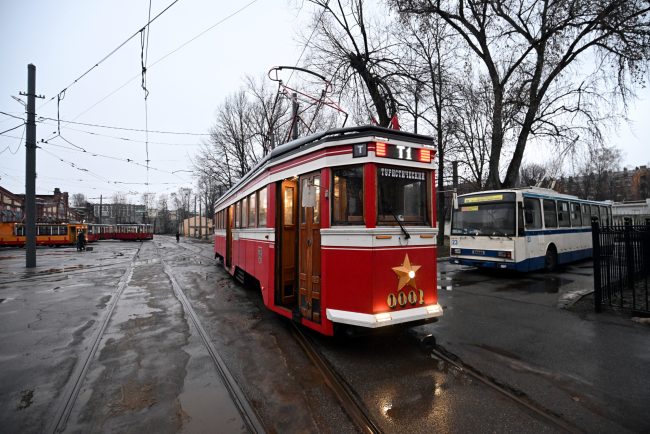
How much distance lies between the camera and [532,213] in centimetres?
1144

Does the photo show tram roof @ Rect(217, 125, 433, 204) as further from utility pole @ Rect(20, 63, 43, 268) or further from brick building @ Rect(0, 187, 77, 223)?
brick building @ Rect(0, 187, 77, 223)

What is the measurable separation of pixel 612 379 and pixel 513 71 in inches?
677

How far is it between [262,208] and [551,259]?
11.9 meters

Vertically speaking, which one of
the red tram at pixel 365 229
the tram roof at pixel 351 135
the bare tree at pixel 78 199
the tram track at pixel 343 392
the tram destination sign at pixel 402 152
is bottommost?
the tram track at pixel 343 392

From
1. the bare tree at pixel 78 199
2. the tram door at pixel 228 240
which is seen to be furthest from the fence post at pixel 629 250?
the bare tree at pixel 78 199

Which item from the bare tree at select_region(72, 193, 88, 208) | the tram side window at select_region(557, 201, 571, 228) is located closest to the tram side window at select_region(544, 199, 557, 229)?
the tram side window at select_region(557, 201, 571, 228)

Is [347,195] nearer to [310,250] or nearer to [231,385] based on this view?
[310,250]

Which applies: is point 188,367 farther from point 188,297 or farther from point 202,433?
point 188,297

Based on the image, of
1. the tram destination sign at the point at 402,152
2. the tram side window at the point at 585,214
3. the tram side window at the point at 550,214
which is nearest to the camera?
the tram destination sign at the point at 402,152

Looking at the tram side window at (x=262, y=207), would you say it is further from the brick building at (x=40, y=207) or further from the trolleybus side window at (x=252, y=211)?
the brick building at (x=40, y=207)

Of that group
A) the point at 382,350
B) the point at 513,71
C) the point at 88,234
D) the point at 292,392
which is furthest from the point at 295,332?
the point at 88,234

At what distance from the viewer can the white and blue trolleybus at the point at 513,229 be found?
1091 cm

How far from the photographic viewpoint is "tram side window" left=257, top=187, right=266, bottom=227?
6879 mm

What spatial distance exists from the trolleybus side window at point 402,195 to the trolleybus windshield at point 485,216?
24.4ft
